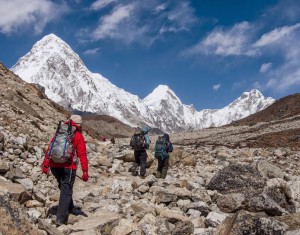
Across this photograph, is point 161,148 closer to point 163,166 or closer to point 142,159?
point 163,166

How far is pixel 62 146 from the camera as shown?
8117 mm

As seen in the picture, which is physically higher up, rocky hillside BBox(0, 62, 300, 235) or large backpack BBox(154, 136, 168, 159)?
large backpack BBox(154, 136, 168, 159)

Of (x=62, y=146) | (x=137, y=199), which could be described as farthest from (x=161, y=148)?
(x=62, y=146)

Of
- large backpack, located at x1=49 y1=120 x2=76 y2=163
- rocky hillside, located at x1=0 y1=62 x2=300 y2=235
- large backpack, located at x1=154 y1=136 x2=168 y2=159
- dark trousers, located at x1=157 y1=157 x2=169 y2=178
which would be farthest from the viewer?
dark trousers, located at x1=157 y1=157 x2=169 y2=178

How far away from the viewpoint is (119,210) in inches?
369

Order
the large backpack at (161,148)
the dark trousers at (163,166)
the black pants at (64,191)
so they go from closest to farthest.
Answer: the black pants at (64,191) < the large backpack at (161,148) < the dark trousers at (163,166)

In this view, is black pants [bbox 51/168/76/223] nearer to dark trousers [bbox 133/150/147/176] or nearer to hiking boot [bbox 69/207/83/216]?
hiking boot [bbox 69/207/83/216]

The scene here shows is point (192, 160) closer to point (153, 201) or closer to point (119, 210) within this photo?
point (153, 201)

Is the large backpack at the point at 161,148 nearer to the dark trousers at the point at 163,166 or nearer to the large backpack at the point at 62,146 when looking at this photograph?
the dark trousers at the point at 163,166

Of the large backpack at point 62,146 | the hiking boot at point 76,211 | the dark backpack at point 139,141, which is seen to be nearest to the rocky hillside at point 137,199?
the hiking boot at point 76,211

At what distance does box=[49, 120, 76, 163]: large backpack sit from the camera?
8117 millimetres

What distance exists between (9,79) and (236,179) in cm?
1986

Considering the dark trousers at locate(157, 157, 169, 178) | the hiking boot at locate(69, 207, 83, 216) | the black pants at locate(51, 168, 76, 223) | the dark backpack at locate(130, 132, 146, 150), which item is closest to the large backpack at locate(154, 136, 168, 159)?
the dark trousers at locate(157, 157, 169, 178)

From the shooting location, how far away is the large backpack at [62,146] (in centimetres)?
812
